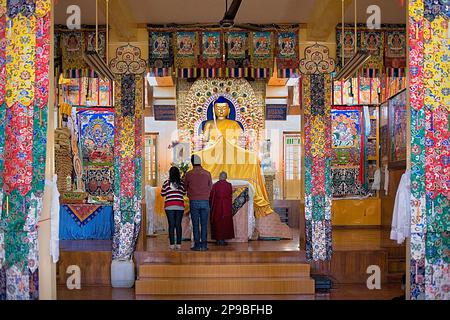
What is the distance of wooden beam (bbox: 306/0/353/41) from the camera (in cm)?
868

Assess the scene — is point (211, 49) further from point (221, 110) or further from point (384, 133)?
point (384, 133)

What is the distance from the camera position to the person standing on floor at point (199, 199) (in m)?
9.10

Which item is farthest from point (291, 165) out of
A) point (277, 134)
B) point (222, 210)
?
point (222, 210)

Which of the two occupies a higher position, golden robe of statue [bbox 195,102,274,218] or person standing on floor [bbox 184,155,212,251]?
golden robe of statue [bbox 195,102,274,218]

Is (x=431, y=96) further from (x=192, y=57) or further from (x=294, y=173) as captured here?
(x=294, y=173)

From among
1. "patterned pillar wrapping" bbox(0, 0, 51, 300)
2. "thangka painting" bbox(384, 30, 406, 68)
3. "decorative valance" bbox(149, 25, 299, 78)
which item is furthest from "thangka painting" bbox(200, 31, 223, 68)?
"patterned pillar wrapping" bbox(0, 0, 51, 300)

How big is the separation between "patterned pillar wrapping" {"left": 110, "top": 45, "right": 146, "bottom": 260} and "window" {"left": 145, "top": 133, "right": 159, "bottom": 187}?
5.70 m

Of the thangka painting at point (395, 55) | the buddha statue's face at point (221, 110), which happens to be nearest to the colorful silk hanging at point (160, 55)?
the thangka painting at point (395, 55)

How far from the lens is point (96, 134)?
14.9 m

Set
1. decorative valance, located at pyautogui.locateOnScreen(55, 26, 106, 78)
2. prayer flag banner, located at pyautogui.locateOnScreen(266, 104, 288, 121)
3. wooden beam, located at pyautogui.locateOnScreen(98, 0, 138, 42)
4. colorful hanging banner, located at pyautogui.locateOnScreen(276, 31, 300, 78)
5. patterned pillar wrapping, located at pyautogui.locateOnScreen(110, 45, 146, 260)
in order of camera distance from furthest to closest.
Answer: prayer flag banner, located at pyautogui.locateOnScreen(266, 104, 288, 121) < colorful hanging banner, located at pyautogui.locateOnScreen(276, 31, 300, 78) < decorative valance, located at pyautogui.locateOnScreen(55, 26, 106, 78) < patterned pillar wrapping, located at pyautogui.locateOnScreen(110, 45, 146, 260) < wooden beam, located at pyautogui.locateOnScreen(98, 0, 138, 42)

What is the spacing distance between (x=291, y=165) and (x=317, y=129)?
6462 mm

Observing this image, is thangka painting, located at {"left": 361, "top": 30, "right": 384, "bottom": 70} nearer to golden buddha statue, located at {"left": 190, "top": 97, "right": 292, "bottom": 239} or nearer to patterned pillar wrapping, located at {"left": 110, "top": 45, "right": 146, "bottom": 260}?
patterned pillar wrapping, located at {"left": 110, "top": 45, "right": 146, "bottom": 260}
